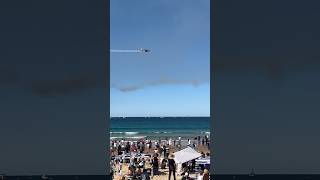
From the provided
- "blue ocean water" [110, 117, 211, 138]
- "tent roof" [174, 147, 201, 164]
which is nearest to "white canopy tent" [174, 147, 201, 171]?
"tent roof" [174, 147, 201, 164]

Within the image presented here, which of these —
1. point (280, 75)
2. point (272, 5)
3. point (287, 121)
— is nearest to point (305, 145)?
point (287, 121)

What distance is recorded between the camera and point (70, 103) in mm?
11344

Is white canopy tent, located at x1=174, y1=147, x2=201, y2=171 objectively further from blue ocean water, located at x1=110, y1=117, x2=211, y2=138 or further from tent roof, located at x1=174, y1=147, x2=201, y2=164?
blue ocean water, located at x1=110, y1=117, x2=211, y2=138

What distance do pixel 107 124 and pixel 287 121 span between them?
12.5 ft

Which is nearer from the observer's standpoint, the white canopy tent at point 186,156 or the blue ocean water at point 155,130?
the white canopy tent at point 186,156

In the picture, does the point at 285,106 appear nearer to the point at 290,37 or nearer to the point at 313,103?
the point at 313,103

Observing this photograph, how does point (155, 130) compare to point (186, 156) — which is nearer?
point (186, 156)

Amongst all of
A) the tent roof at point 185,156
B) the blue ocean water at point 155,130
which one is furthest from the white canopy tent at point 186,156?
the blue ocean water at point 155,130

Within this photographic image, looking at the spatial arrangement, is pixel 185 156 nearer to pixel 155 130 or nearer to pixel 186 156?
pixel 186 156

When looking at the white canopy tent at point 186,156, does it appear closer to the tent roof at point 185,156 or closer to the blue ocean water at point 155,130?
the tent roof at point 185,156

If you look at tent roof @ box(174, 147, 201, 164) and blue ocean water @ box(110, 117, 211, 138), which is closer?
tent roof @ box(174, 147, 201, 164)

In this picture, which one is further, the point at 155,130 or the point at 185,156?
the point at 155,130

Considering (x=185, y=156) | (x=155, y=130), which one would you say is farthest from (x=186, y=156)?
(x=155, y=130)

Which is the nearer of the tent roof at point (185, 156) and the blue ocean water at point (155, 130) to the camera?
the tent roof at point (185, 156)
